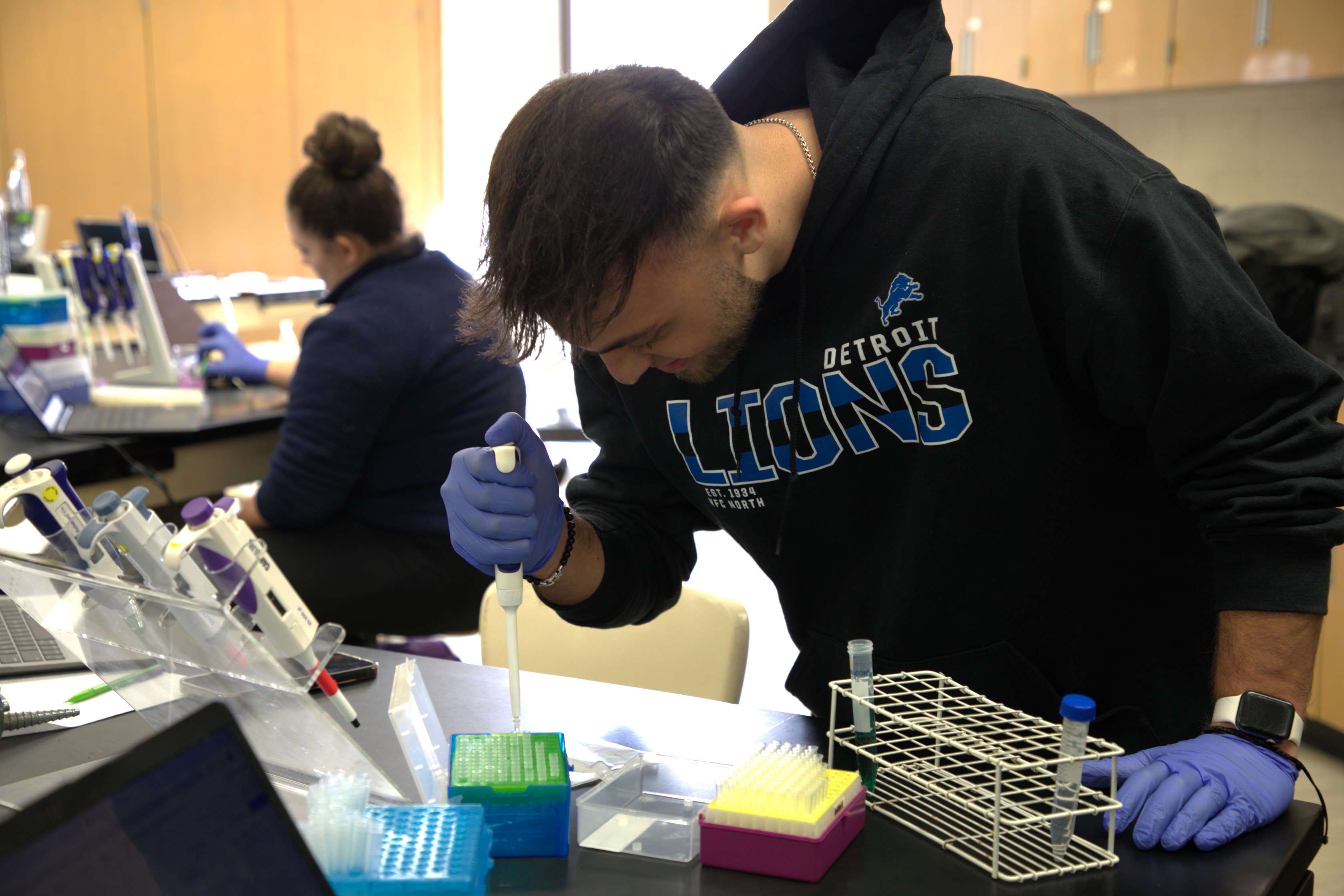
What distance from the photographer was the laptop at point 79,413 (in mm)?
2396

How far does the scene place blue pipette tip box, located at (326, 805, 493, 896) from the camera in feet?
2.49

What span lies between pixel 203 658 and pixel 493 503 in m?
0.29

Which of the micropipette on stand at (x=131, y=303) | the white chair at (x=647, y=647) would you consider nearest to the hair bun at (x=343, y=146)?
the micropipette on stand at (x=131, y=303)

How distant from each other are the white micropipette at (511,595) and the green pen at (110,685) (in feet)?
1.03

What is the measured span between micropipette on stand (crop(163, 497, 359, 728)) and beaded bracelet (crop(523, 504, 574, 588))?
28cm

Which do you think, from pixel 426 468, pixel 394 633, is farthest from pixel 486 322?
pixel 394 633

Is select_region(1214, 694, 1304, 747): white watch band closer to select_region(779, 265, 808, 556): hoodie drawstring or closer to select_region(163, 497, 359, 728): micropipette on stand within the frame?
select_region(779, 265, 808, 556): hoodie drawstring

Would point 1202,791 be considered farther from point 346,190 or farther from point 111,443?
point 111,443

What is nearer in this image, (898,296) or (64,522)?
(64,522)

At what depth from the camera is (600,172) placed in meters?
0.95

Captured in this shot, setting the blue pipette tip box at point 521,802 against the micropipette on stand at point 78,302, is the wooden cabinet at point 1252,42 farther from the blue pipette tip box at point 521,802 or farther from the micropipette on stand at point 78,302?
the micropipette on stand at point 78,302

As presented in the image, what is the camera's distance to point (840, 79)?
3.96 ft

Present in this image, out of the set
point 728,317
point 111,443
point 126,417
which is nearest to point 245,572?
point 728,317

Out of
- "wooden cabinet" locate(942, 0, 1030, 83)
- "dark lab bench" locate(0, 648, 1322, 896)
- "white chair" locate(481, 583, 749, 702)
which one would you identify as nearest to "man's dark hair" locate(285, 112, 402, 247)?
"white chair" locate(481, 583, 749, 702)
